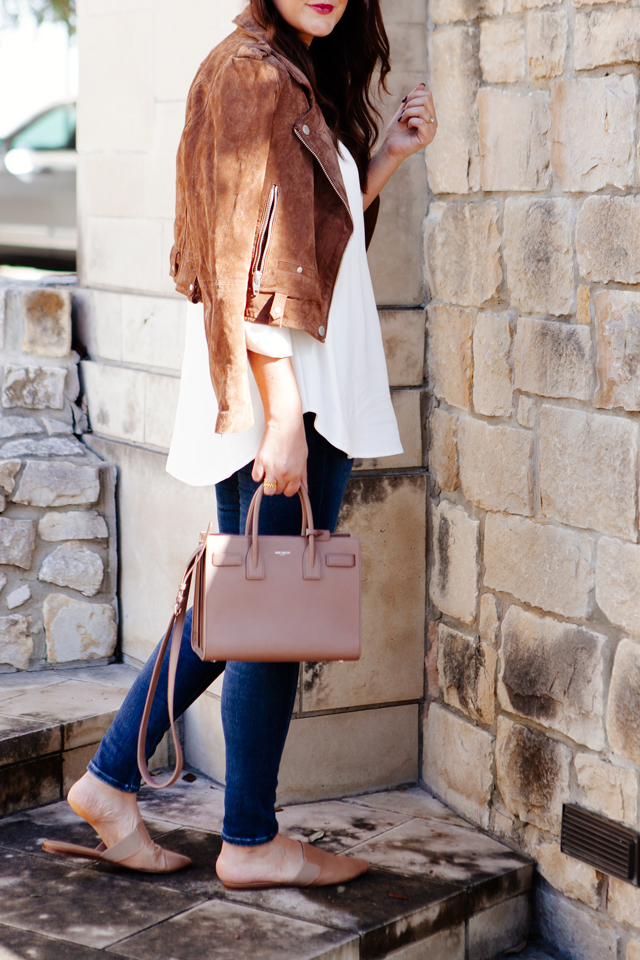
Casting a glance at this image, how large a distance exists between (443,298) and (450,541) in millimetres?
597

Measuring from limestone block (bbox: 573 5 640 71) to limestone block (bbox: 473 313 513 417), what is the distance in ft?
1.85

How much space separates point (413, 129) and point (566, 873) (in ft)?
5.36

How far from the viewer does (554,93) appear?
2363 mm

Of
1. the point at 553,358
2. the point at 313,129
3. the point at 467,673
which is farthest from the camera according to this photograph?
the point at 467,673

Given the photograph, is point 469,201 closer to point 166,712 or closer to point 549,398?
point 549,398

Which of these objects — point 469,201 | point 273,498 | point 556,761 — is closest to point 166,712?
point 273,498

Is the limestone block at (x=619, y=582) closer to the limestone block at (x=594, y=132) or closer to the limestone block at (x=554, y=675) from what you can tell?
the limestone block at (x=554, y=675)

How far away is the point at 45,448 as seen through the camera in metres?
3.30

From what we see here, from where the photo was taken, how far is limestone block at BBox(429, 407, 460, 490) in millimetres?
2797

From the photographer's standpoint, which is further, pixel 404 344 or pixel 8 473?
pixel 8 473

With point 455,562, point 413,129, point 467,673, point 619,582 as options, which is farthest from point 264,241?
point 467,673

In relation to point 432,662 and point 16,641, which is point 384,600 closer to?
point 432,662

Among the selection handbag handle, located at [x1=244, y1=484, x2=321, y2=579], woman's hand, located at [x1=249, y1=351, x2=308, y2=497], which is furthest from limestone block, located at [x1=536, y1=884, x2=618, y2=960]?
woman's hand, located at [x1=249, y1=351, x2=308, y2=497]

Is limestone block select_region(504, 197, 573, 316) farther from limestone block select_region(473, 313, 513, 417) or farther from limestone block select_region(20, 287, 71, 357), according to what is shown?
limestone block select_region(20, 287, 71, 357)
